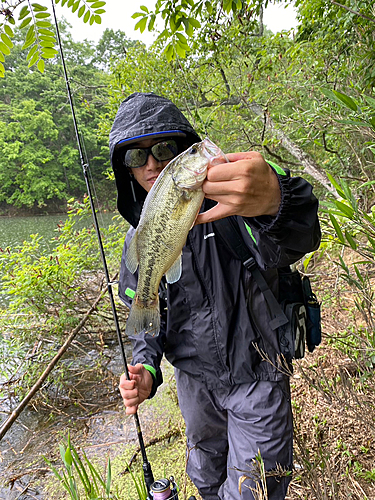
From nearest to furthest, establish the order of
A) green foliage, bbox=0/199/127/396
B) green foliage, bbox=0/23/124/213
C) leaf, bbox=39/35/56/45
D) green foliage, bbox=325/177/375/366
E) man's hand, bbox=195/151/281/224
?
man's hand, bbox=195/151/281/224 → green foliage, bbox=325/177/375/366 → leaf, bbox=39/35/56/45 → green foliage, bbox=0/199/127/396 → green foliage, bbox=0/23/124/213

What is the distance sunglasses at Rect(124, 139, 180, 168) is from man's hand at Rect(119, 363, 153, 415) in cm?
120

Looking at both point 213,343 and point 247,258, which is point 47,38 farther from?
point 213,343

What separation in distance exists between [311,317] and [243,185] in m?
1.15

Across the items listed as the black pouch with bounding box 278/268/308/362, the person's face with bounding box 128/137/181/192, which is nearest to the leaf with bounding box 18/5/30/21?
the person's face with bounding box 128/137/181/192

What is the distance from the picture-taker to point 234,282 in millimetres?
1770

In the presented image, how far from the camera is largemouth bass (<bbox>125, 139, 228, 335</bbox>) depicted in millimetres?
1180

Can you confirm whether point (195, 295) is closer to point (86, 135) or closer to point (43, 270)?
point (43, 270)

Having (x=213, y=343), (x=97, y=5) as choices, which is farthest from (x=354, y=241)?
(x=97, y=5)

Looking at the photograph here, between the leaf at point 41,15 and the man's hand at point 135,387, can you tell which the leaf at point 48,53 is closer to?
the leaf at point 41,15

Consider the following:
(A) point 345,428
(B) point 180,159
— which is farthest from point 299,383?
(B) point 180,159

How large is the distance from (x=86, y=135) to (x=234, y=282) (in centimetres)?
1950

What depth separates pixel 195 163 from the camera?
117cm

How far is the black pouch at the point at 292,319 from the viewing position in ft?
5.64

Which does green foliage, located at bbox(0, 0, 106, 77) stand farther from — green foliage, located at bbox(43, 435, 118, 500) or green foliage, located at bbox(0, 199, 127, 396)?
green foliage, located at bbox(0, 199, 127, 396)
